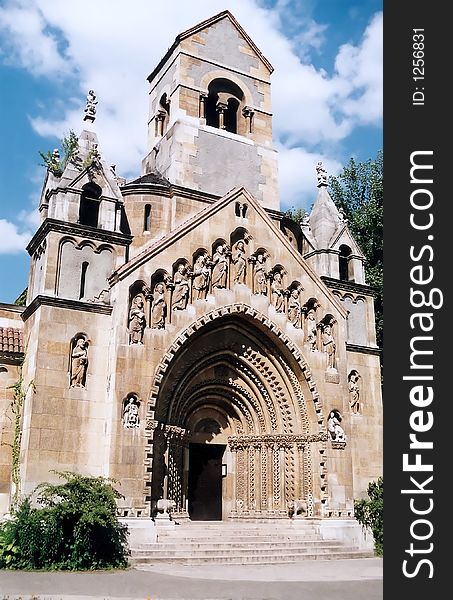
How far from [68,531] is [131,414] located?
3364mm

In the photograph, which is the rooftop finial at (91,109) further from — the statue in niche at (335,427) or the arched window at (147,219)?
the statue in niche at (335,427)

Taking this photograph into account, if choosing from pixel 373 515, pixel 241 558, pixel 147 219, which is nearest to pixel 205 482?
pixel 241 558

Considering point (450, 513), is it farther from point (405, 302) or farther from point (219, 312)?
point (219, 312)

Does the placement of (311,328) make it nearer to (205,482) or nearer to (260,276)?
(260,276)

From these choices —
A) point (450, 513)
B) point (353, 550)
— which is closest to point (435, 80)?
point (450, 513)

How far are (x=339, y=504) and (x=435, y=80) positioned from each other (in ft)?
44.7

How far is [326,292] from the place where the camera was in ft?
72.4

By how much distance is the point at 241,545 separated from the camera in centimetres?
1750

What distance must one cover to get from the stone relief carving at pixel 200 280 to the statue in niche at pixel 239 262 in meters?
1.07

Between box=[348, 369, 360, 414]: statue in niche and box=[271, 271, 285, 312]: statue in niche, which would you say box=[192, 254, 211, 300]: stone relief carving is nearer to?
box=[271, 271, 285, 312]: statue in niche

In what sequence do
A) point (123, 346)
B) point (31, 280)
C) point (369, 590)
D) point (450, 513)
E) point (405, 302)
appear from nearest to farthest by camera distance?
point (450, 513), point (405, 302), point (369, 590), point (123, 346), point (31, 280)

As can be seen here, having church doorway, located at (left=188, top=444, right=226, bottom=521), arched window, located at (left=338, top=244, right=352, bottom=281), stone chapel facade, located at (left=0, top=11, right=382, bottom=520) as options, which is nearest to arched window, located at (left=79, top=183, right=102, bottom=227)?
stone chapel facade, located at (left=0, top=11, right=382, bottom=520)

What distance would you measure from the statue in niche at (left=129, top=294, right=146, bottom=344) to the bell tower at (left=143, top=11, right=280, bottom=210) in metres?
6.44

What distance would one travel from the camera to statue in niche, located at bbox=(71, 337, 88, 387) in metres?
17.9
